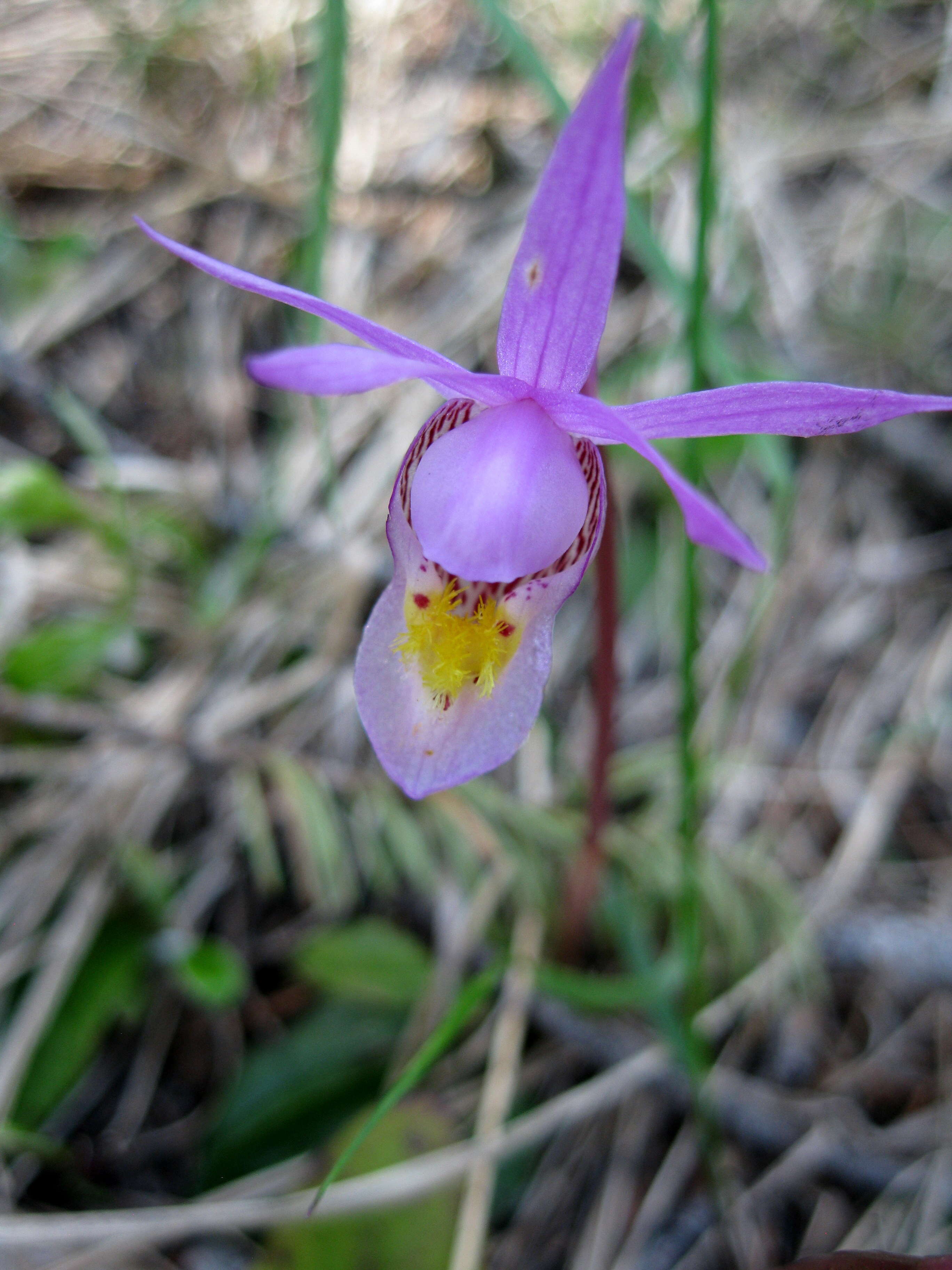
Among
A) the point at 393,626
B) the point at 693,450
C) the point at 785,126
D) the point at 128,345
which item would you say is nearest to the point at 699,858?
the point at 693,450

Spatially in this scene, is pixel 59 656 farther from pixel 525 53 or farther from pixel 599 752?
pixel 525 53

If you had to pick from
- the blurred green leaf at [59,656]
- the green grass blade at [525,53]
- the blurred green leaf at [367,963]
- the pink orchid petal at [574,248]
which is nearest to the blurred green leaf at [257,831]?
the blurred green leaf at [367,963]

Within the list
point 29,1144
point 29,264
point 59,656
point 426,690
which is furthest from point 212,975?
point 29,264

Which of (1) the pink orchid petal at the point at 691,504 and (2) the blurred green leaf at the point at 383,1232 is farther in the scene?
(2) the blurred green leaf at the point at 383,1232

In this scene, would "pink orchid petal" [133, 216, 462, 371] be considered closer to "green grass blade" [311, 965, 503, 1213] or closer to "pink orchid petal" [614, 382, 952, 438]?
"pink orchid petal" [614, 382, 952, 438]

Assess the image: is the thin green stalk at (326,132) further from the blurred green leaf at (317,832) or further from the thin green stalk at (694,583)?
the blurred green leaf at (317,832)

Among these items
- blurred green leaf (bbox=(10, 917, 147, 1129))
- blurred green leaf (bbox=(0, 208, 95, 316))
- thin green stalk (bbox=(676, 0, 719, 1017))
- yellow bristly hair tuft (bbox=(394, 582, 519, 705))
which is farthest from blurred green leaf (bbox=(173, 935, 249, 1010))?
blurred green leaf (bbox=(0, 208, 95, 316))

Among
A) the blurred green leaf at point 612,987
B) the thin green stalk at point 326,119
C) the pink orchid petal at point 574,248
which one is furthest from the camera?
the blurred green leaf at point 612,987
